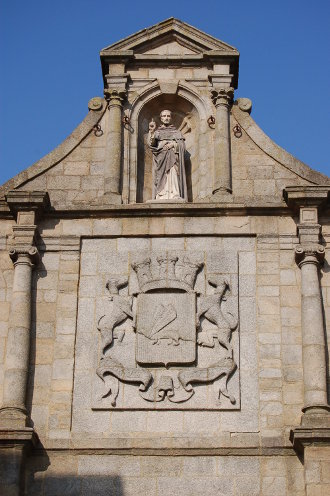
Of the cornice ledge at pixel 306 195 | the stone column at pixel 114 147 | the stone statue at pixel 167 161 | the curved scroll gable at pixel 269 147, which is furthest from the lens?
the stone statue at pixel 167 161

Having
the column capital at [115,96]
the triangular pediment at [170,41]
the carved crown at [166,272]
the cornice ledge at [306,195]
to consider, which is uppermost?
the triangular pediment at [170,41]

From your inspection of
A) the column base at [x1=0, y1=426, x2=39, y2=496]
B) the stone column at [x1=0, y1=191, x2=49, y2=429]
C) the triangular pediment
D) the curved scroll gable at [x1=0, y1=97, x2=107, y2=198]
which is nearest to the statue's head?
the curved scroll gable at [x1=0, y1=97, x2=107, y2=198]

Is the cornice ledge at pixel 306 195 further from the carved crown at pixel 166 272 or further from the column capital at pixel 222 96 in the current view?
the column capital at pixel 222 96

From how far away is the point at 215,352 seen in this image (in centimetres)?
1584

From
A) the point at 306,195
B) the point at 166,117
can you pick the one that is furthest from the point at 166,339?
the point at 166,117

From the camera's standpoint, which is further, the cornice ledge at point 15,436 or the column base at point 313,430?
the cornice ledge at point 15,436

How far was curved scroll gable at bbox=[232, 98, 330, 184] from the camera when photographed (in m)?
17.3

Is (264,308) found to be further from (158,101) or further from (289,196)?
(158,101)

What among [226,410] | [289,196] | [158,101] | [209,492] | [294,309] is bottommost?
[209,492]

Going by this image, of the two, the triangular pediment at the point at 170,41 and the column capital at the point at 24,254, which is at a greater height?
the triangular pediment at the point at 170,41

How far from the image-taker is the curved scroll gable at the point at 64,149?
17.4 metres

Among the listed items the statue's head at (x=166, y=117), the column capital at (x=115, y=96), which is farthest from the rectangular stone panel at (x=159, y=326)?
the column capital at (x=115, y=96)

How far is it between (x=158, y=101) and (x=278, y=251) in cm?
309

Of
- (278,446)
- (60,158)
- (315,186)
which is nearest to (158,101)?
(60,158)
